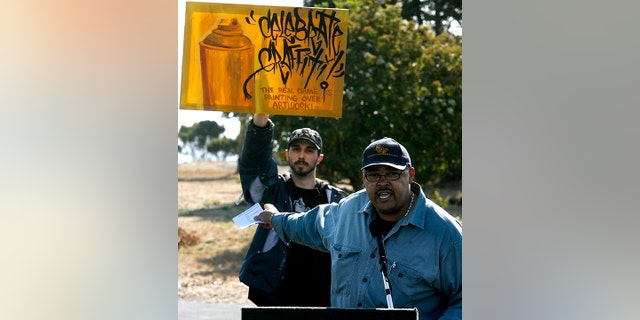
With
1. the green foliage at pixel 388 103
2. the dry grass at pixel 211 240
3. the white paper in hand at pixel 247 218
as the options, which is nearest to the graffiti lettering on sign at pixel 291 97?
the white paper in hand at pixel 247 218

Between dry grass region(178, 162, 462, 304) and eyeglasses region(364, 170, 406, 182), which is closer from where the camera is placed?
eyeglasses region(364, 170, 406, 182)

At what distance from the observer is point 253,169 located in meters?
5.60

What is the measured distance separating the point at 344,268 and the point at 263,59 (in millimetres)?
1250

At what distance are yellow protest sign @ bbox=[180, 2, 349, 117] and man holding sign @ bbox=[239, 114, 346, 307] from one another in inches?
14.2

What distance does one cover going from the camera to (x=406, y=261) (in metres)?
4.21

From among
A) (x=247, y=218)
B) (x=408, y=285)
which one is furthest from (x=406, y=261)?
(x=247, y=218)

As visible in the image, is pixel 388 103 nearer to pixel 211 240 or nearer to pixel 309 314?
pixel 211 240

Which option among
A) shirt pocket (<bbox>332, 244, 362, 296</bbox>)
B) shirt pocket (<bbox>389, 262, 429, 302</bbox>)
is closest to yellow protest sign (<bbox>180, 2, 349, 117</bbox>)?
shirt pocket (<bbox>332, 244, 362, 296</bbox>)

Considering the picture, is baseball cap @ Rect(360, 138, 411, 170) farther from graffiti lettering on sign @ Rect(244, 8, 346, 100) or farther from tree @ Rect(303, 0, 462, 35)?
tree @ Rect(303, 0, 462, 35)

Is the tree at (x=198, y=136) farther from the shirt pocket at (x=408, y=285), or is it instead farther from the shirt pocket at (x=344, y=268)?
the shirt pocket at (x=408, y=285)

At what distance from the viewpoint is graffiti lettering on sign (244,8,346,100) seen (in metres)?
5.06

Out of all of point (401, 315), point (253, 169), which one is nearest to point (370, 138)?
point (253, 169)
